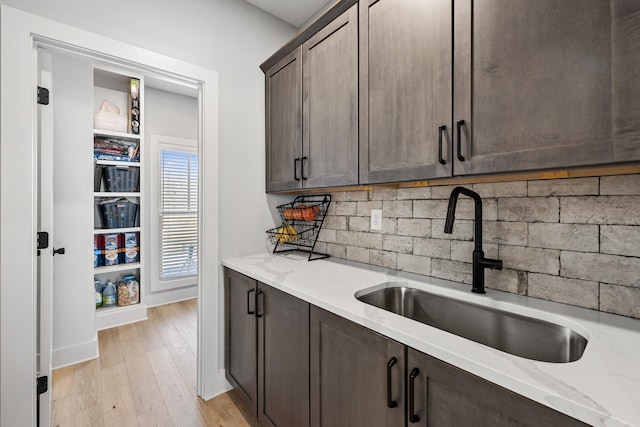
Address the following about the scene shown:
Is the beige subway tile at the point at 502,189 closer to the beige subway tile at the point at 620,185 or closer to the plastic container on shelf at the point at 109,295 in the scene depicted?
the beige subway tile at the point at 620,185

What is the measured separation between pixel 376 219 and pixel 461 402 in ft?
3.70

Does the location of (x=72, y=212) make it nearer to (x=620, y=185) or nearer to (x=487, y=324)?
(x=487, y=324)

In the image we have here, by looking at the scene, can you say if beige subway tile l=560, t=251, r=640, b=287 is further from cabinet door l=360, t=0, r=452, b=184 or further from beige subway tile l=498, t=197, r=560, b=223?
cabinet door l=360, t=0, r=452, b=184

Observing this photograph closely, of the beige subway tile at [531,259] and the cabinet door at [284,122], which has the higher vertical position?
the cabinet door at [284,122]

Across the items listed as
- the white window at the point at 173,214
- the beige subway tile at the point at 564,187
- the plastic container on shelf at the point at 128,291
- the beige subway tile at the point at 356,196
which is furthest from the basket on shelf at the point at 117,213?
the beige subway tile at the point at 564,187

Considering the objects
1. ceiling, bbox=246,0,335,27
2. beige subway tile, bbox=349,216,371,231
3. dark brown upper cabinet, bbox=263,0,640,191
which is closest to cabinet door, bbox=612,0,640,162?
dark brown upper cabinet, bbox=263,0,640,191

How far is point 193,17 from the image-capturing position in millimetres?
1848

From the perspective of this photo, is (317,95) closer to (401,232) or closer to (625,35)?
(401,232)

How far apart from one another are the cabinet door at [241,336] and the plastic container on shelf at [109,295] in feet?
6.40

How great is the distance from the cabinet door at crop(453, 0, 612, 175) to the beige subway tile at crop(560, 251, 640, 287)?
1.40 ft

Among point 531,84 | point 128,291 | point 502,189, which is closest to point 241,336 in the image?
point 502,189

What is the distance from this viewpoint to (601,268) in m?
0.99

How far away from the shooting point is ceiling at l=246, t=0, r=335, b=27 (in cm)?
207

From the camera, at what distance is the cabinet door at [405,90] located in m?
1.10
